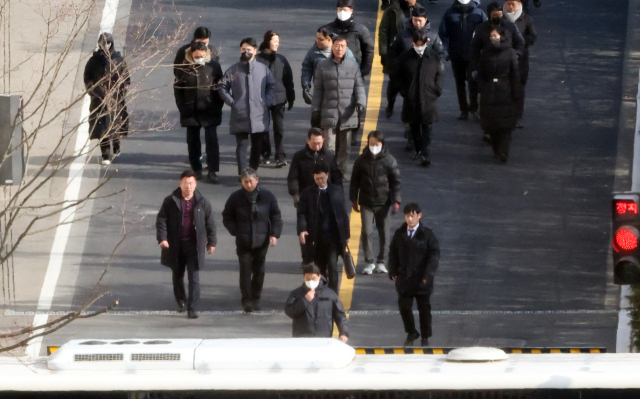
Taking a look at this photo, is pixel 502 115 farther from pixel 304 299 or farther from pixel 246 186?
pixel 304 299

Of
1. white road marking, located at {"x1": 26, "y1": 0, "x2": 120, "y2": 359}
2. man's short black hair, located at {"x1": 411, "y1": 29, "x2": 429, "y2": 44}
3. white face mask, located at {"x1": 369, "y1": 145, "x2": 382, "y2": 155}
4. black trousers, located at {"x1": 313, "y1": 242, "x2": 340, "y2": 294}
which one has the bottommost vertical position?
white road marking, located at {"x1": 26, "y1": 0, "x2": 120, "y2": 359}

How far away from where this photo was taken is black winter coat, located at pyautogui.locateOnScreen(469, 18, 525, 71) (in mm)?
17531

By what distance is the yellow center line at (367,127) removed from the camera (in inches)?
591

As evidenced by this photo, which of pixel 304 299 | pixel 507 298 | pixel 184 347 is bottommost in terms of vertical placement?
pixel 507 298

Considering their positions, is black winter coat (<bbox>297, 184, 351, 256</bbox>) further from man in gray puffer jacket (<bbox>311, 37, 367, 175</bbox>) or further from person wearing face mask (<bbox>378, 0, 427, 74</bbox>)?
person wearing face mask (<bbox>378, 0, 427, 74</bbox>)

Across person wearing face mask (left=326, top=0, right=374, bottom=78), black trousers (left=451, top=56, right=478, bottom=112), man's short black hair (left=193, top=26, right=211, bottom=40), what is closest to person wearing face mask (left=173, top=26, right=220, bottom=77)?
man's short black hair (left=193, top=26, right=211, bottom=40)

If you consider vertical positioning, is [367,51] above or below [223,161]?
above

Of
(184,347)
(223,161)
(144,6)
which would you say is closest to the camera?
(184,347)

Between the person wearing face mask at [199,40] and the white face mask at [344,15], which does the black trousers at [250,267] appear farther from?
the white face mask at [344,15]

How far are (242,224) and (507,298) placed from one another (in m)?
3.13

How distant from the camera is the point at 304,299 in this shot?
12078 millimetres

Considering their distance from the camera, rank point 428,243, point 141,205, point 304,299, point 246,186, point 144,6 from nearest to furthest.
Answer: point 304,299
point 428,243
point 246,186
point 141,205
point 144,6

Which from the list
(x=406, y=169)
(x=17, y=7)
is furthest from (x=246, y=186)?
(x=17, y=7)

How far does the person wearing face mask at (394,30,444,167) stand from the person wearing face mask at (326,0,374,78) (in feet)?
2.83
